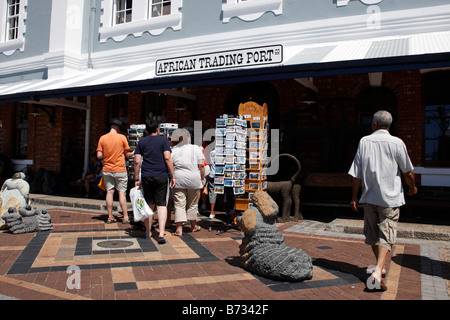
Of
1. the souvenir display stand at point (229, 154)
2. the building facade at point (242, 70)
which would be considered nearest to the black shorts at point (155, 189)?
the souvenir display stand at point (229, 154)

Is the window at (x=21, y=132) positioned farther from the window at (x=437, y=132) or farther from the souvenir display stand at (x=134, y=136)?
the window at (x=437, y=132)

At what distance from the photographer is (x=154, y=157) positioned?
580 cm

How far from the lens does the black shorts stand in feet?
19.0

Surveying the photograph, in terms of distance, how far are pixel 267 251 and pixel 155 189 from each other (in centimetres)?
231

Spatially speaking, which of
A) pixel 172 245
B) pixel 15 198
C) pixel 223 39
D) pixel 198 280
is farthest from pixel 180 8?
pixel 198 280

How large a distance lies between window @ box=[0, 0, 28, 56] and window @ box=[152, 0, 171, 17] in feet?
19.5

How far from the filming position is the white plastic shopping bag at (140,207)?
5582 mm

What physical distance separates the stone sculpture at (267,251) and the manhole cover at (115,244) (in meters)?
1.92

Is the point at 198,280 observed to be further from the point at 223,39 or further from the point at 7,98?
the point at 7,98

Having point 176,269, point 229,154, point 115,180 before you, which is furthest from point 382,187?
point 115,180

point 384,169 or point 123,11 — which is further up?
point 123,11

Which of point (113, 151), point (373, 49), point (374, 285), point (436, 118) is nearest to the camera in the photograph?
point (374, 285)

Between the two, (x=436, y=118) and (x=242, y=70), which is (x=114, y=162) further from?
(x=436, y=118)

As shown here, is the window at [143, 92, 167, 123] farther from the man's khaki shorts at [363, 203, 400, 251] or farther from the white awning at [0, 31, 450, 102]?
the man's khaki shorts at [363, 203, 400, 251]
